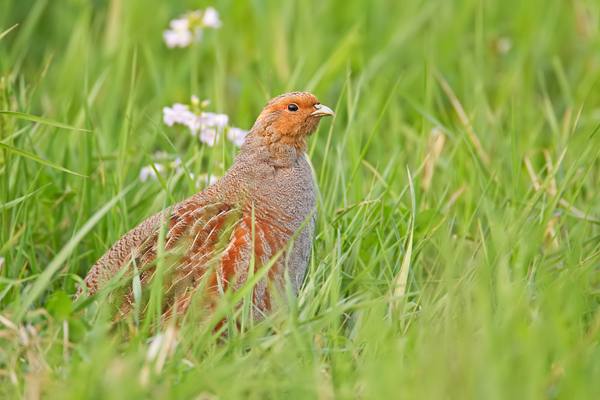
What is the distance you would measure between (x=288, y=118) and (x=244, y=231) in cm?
Result: 69

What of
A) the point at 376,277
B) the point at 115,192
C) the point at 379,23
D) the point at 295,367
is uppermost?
the point at 379,23

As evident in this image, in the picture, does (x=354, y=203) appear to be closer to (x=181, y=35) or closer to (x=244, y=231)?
(x=244, y=231)

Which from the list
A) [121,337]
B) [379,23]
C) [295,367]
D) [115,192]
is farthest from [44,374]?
[379,23]

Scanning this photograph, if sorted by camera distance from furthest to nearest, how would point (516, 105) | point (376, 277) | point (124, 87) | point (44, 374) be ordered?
point (124, 87), point (516, 105), point (376, 277), point (44, 374)

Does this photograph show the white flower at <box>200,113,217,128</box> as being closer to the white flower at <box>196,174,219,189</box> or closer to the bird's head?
the white flower at <box>196,174,219,189</box>

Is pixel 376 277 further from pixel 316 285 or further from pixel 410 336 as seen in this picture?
pixel 410 336

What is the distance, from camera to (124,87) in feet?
20.7

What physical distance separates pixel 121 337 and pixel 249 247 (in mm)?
672

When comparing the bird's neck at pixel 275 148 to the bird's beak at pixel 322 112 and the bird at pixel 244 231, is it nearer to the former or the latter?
the bird at pixel 244 231

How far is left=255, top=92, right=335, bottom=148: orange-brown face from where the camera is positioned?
3535mm

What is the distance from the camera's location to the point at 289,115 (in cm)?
355

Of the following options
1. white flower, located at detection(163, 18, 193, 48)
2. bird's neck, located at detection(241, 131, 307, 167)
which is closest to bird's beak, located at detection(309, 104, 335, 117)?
bird's neck, located at detection(241, 131, 307, 167)

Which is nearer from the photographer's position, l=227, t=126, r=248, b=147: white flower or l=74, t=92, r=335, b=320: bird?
l=74, t=92, r=335, b=320: bird

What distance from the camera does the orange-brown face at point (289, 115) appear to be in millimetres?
3535
